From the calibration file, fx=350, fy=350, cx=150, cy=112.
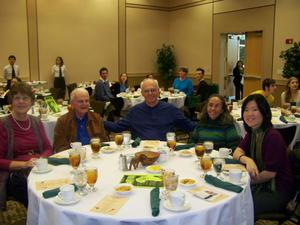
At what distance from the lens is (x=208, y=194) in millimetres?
1988

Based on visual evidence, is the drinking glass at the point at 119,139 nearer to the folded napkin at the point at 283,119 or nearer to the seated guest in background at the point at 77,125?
the seated guest in background at the point at 77,125

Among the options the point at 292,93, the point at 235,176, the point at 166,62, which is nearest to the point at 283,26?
the point at 292,93

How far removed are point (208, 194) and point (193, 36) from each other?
11114 millimetres

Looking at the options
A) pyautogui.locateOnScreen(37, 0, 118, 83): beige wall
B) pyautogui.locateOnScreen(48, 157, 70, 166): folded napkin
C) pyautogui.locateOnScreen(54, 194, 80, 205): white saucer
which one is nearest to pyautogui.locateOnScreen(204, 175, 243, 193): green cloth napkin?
pyautogui.locateOnScreen(54, 194, 80, 205): white saucer

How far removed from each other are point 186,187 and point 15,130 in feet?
5.54

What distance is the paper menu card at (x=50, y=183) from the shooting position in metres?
2.12

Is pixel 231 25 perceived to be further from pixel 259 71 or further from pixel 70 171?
pixel 70 171

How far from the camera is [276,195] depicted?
2518 millimetres

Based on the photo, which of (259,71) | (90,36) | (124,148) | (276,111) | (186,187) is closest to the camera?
(186,187)

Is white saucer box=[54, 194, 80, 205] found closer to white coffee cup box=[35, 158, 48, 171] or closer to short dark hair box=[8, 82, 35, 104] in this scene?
white coffee cup box=[35, 158, 48, 171]

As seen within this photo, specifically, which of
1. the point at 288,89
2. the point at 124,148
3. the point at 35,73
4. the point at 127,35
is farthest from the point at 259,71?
the point at 124,148

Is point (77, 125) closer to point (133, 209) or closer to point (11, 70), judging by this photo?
point (133, 209)

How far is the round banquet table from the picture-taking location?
5.67 ft

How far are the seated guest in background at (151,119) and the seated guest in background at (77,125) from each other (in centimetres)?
37
